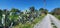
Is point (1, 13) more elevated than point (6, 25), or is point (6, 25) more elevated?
point (1, 13)

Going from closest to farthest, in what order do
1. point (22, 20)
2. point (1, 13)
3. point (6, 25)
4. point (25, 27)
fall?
point (1, 13) < point (6, 25) < point (25, 27) < point (22, 20)

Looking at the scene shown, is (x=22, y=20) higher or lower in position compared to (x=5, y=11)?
lower

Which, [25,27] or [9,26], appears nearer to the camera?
[9,26]

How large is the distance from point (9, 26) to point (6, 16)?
1.98m

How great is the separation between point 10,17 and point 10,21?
1.77 ft

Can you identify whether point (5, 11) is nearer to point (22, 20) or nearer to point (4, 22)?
point (4, 22)

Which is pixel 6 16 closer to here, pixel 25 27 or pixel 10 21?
pixel 10 21

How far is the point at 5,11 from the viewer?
18938 mm

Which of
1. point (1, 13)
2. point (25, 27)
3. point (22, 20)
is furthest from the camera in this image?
point (22, 20)

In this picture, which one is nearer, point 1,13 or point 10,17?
point 1,13

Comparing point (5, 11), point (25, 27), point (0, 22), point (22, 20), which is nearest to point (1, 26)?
point (0, 22)

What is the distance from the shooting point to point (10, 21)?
802 inches

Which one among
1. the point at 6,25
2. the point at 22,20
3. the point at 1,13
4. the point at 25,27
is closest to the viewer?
the point at 1,13

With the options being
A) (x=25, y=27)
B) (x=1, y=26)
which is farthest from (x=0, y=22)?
(x=25, y=27)
